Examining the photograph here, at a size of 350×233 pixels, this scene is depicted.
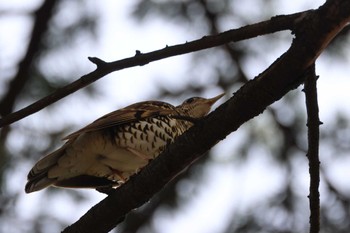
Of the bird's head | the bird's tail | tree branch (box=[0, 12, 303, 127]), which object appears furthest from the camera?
the bird's head

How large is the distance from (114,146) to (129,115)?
245mm

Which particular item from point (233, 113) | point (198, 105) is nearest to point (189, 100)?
point (198, 105)

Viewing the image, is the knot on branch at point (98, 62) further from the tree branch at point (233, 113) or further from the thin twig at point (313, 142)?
the thin twig at point (313, 142)

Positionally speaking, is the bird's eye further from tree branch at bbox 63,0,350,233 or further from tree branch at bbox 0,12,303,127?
tree branch at bbox 0,12,303,127

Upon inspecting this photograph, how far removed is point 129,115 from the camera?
5285 millimetres

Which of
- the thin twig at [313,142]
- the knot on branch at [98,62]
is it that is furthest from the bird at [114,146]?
the thin twig at [313,142]

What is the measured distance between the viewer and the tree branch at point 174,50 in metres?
3.09

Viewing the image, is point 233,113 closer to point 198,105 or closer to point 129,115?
point 129,115

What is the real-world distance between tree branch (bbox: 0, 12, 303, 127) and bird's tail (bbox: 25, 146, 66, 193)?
5.05 feet

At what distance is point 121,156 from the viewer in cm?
533

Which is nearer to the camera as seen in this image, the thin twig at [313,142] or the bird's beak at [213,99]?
the thin twig at [313,142]

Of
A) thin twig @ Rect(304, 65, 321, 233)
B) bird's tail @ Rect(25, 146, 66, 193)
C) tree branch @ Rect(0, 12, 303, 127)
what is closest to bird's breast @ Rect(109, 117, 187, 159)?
bird's tail @ Rect(25, 146, 66, 193)

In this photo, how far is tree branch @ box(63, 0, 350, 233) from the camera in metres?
2.93

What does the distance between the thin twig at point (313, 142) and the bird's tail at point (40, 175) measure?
7.00 ft
